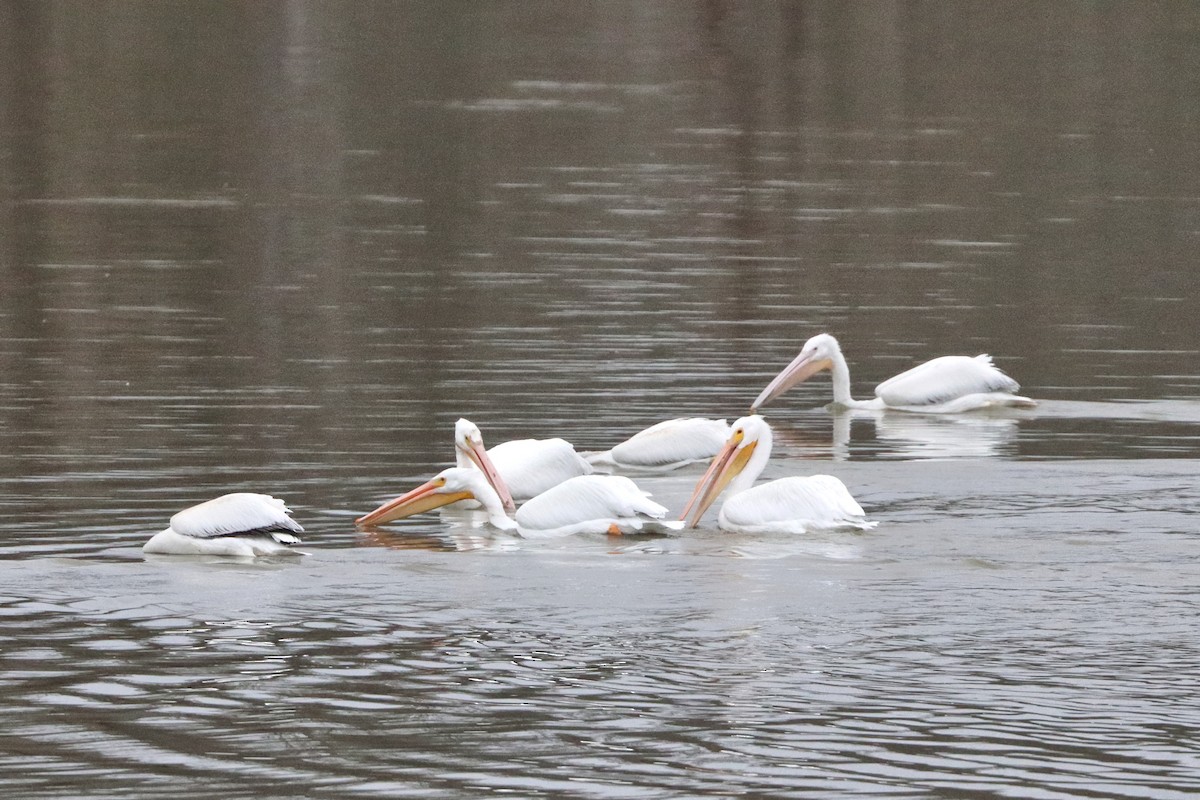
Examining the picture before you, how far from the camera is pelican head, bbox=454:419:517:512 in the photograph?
11.0m

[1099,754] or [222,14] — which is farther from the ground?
[222,14]

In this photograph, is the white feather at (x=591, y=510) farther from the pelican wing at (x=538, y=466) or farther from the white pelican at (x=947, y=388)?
the white pelican at (x=947, y=388)

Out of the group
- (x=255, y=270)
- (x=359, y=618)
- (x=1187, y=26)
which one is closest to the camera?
(x=359, y=618)

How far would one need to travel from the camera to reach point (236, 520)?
31.4 ft

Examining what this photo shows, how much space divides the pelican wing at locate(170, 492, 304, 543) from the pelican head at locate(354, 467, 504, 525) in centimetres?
96

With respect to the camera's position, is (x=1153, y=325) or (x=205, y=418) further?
(x=1153, y=325)

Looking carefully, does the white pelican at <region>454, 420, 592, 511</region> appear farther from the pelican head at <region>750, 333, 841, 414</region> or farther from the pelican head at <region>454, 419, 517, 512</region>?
the pelican head at <region>750, 333, 841, 414</region>

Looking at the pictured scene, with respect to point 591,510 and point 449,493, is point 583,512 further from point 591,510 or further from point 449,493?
point 449,493

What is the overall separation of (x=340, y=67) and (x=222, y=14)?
14.0 metres

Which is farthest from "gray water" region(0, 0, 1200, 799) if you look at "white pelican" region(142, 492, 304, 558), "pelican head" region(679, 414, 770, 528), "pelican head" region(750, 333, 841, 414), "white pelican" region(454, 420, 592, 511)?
"pelican head" region(679, 414, 770, 528)

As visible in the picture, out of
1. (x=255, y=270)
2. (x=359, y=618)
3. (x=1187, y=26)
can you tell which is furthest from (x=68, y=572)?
(x=1187, y=26)

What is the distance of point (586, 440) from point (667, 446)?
0.81 m

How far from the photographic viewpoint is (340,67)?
1662 inches

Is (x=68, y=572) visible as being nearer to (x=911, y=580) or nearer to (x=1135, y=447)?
(x=911, y=580)
